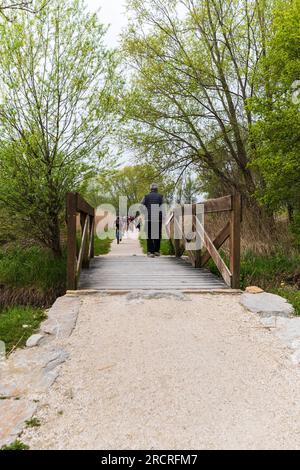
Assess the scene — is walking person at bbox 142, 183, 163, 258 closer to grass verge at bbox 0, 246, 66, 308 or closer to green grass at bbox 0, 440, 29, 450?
grass verge at bbox 0, 246, 66, 308

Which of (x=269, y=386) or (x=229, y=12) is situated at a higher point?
(x=229, y=12)

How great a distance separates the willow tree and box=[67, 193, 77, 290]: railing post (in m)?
7.36

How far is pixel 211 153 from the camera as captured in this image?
13.2 m

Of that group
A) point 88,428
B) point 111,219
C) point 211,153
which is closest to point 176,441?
point 88,428

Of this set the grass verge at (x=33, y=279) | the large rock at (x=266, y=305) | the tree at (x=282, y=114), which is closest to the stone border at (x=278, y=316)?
the large rock at (x=266, y=305)

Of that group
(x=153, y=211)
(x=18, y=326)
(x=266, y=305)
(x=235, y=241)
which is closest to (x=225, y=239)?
(x=235, y=241)

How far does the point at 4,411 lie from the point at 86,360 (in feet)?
2.82

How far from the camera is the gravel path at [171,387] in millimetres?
2207

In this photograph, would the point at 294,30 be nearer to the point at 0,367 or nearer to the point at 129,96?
the point at 129,96

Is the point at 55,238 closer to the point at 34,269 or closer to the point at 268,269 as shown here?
the point at 34,269

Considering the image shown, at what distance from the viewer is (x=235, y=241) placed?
5406 mm

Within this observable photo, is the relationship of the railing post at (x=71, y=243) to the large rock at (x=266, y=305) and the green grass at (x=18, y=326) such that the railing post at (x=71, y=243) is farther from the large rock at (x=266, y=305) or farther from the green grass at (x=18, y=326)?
the large rock at (x=266, y=305)

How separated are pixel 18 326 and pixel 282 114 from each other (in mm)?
8230

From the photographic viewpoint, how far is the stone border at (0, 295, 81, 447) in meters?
2.37
